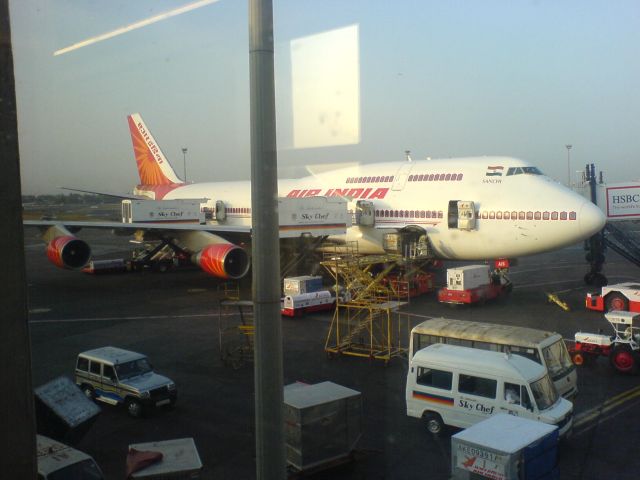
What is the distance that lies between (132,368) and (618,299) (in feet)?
41.5

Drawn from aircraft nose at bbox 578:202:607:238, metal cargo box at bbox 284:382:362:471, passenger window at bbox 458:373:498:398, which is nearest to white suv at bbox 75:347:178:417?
metal cargo box at bbox 284:382:362:471

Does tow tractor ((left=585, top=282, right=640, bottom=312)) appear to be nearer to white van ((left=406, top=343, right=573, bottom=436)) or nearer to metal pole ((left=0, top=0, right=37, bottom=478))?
white van ((left=406, top=343, right=573, bottom=436))

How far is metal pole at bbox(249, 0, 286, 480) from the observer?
154 inches

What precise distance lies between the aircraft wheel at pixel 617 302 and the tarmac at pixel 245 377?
67 cm

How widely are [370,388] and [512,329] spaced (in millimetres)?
2594

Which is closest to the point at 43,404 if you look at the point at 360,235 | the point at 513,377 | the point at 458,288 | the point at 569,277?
the point at 513,377

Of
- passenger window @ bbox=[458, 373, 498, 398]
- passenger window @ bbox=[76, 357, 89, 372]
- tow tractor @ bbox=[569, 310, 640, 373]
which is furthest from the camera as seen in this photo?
tow tractor @ bbox=[569, 310, 640, 373]

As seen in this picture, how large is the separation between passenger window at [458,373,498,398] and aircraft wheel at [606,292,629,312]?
9.62 m

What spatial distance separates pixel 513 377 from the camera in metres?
8.26

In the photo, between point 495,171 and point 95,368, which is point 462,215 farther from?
point 95,368

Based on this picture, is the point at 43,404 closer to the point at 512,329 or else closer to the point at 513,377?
the point at 513,377

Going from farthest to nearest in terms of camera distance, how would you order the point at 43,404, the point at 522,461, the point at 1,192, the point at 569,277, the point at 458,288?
1. the point at 569,277
2. the point at 458,288
3. the point at 43,404
4. the point at 522,461
5. the point at 1,192

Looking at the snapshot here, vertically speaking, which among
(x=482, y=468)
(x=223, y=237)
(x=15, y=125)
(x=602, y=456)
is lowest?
(x=602, y=456)

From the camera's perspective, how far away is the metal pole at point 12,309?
3078mm
